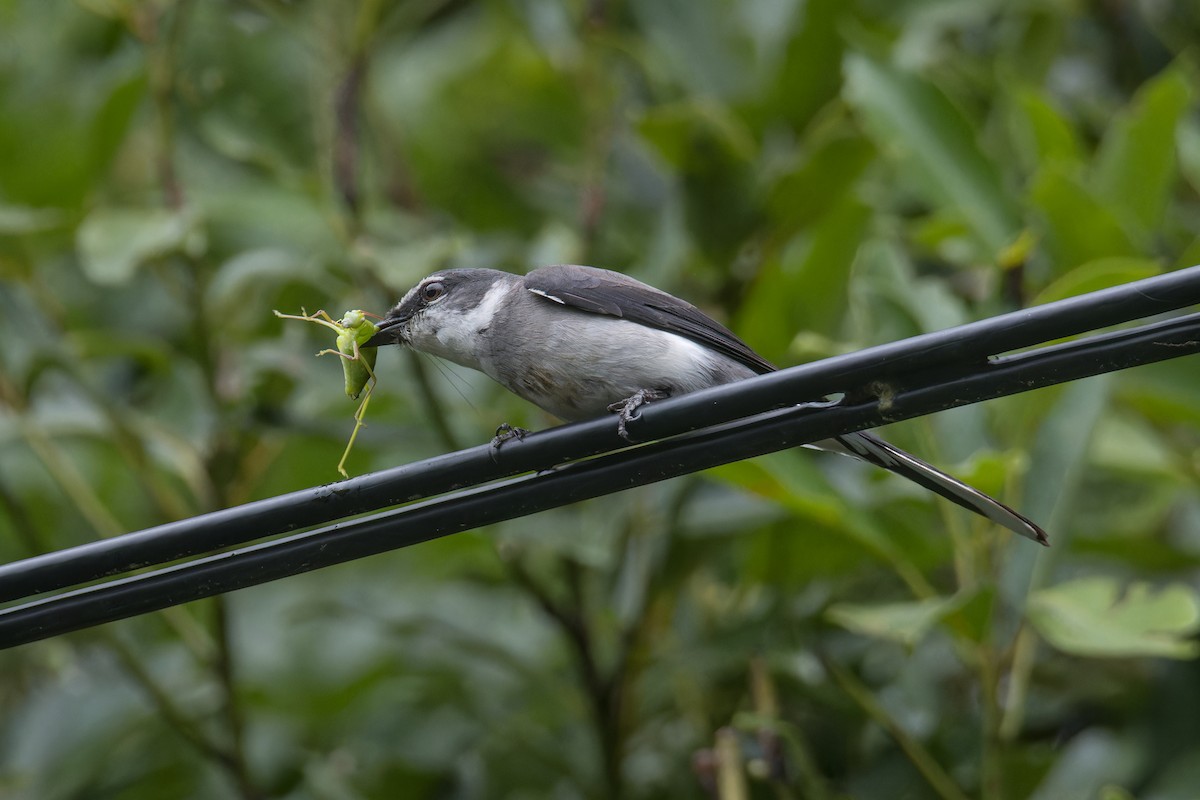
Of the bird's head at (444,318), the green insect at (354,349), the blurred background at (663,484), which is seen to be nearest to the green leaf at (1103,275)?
the blurred background at (663,484)

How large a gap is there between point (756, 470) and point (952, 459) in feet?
2.45

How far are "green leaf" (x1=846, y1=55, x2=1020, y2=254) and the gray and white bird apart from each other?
100cm

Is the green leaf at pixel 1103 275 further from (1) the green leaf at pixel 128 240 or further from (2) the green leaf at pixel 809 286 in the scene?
(1) the green leaf at pixel 128 240

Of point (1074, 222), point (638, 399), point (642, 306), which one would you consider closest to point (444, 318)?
point (642, 306)

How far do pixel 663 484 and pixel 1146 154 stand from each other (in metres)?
1.86

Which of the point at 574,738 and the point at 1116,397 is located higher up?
the point at 1116,397

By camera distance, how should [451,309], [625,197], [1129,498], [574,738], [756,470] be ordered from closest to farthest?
[756,470], [451,309], [574,738], [1129,498], [625,197]

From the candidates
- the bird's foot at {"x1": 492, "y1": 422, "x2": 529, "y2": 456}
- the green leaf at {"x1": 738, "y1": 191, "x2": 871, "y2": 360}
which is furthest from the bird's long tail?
the green leaf at {"x1": 738, "y1": 191, "x2": 871, "y2": 360}

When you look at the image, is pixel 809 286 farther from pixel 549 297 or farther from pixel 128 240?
pixel 128 240

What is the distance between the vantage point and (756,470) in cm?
355

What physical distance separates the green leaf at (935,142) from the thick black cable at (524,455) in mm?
1900

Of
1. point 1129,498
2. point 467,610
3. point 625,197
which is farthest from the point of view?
point 625,197

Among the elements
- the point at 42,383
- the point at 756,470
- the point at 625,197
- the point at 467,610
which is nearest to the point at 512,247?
the point at 625,197

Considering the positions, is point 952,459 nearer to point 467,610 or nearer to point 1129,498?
point 1129,498
